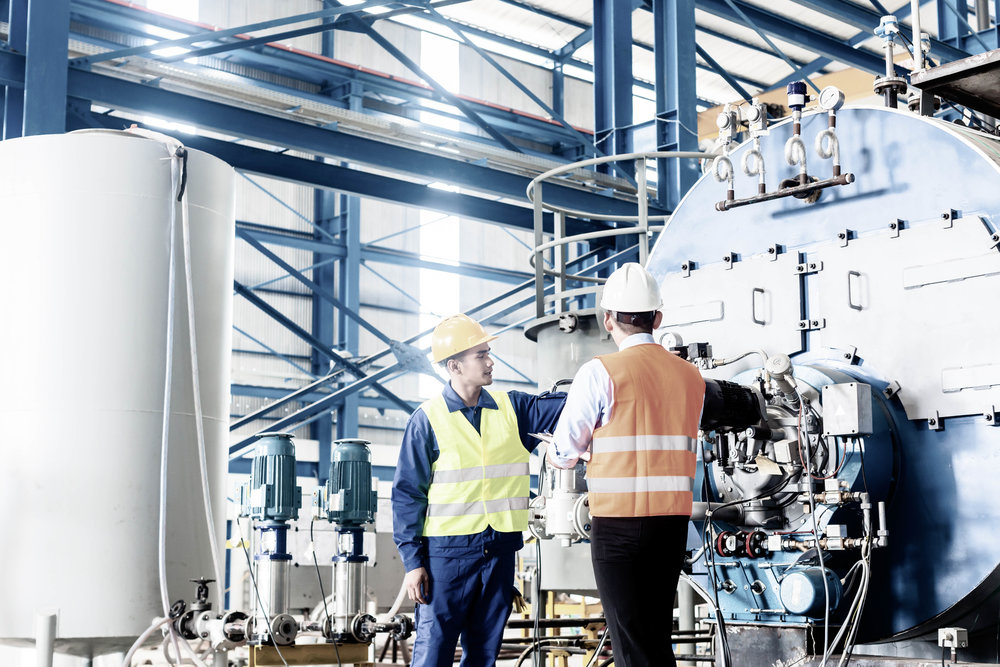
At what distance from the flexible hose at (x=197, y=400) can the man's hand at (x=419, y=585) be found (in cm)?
145

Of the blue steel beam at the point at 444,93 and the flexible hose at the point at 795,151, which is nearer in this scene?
the flexible hose at the point at 795,151

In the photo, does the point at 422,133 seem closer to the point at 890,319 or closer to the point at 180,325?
the point at 180,325

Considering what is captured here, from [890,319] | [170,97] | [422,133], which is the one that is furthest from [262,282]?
[890,319]

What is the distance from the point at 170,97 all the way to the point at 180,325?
478 cm

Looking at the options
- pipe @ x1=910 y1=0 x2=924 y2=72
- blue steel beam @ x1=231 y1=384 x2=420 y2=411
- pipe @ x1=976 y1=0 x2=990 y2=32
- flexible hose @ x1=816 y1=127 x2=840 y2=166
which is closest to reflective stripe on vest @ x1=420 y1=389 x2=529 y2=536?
flexible hose @ x1=816 y1=127 x2=840 y2=166

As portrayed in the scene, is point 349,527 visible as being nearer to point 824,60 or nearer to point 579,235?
point 579,235

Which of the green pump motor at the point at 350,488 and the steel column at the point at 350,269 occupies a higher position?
the steel column at the point at 350,269

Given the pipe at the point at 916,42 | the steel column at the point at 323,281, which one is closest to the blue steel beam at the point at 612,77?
the pipe at the point at 916,42

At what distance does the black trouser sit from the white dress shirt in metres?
0.29

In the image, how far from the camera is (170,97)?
995 centimetres

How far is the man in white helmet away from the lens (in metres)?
3.99

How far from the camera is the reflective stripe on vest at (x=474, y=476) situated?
4730mm

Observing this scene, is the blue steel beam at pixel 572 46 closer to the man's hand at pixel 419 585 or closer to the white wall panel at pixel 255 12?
the white wall panel at pixel 255 12

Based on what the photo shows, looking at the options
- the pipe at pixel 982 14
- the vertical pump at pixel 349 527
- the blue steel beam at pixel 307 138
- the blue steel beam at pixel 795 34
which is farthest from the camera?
the blue steel beam at pixel 795 34
